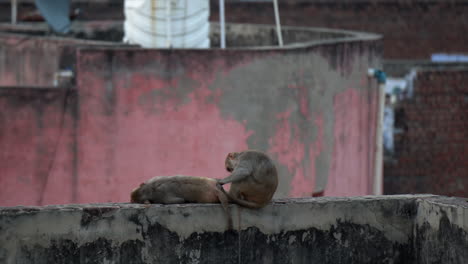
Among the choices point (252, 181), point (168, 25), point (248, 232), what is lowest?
point (248, 232)

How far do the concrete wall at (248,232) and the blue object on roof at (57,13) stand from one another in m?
8.39

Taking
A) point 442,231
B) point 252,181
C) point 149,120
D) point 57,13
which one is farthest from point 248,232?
point 57,13

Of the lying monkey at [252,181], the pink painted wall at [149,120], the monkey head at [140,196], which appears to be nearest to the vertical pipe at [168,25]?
the pink painted wall at [149,120]

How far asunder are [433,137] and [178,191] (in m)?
9.87

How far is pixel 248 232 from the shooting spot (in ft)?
16.8

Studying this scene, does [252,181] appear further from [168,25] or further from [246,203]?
[168,25]

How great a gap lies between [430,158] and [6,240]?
1065 cm

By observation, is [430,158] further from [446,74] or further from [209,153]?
[209,153]

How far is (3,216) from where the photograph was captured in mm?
4816

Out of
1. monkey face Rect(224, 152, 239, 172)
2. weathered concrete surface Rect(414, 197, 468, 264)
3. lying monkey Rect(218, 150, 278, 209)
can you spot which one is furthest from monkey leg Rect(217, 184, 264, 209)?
weathered concrete surface Rect(414, 197, 468, 264)

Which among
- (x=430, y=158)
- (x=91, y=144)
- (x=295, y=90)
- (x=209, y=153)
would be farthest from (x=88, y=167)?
(x=430, y=158)

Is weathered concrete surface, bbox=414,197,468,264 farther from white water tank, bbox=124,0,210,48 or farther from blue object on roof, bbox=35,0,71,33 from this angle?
blue object on roof, bbox=35,0,71,33

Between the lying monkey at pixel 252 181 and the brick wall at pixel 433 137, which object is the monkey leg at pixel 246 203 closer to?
the lying monkey at pixel 252 181

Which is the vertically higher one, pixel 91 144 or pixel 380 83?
pixel 380 83
